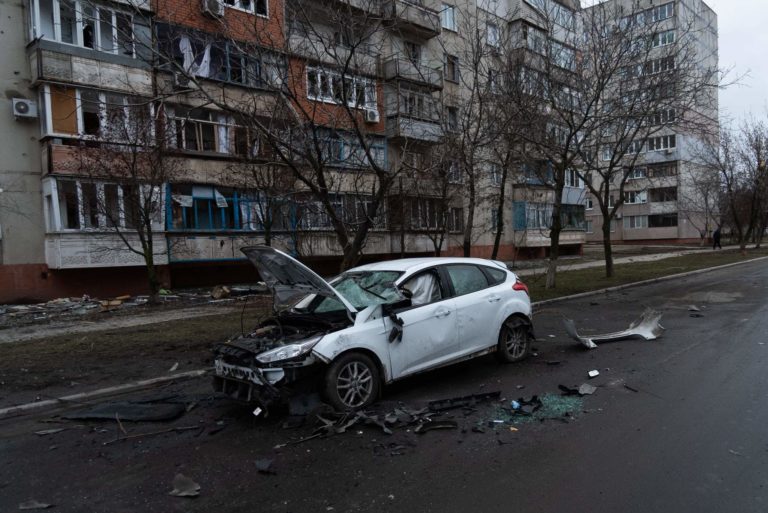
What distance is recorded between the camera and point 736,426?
4.38m

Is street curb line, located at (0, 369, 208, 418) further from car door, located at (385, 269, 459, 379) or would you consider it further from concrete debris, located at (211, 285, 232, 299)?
concrete debris, located at (211, 285, 232, 299)

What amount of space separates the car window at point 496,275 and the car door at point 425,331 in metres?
0.97

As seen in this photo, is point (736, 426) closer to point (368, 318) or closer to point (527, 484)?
point (527, 484)

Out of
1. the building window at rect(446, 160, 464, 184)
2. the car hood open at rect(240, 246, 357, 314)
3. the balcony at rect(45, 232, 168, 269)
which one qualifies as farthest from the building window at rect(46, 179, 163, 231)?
the car hood open at rect(240, 246, 357, 314)

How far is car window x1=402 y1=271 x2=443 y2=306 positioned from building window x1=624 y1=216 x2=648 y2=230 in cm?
5502

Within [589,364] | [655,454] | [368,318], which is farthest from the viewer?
[589,364]

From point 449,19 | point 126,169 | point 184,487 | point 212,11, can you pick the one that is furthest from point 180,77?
point 449,19

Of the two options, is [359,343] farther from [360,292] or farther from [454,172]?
[454,172]

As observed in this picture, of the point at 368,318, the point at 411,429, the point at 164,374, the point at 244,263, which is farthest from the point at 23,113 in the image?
the point at 411,429

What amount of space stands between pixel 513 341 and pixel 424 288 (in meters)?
1.73

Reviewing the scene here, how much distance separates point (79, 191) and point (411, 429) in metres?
15.2

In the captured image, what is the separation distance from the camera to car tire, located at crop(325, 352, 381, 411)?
5.04 metres

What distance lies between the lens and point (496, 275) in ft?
23.2

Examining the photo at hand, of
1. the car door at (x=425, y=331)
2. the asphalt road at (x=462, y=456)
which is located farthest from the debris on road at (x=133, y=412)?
the car door at (x=425, y=331)
